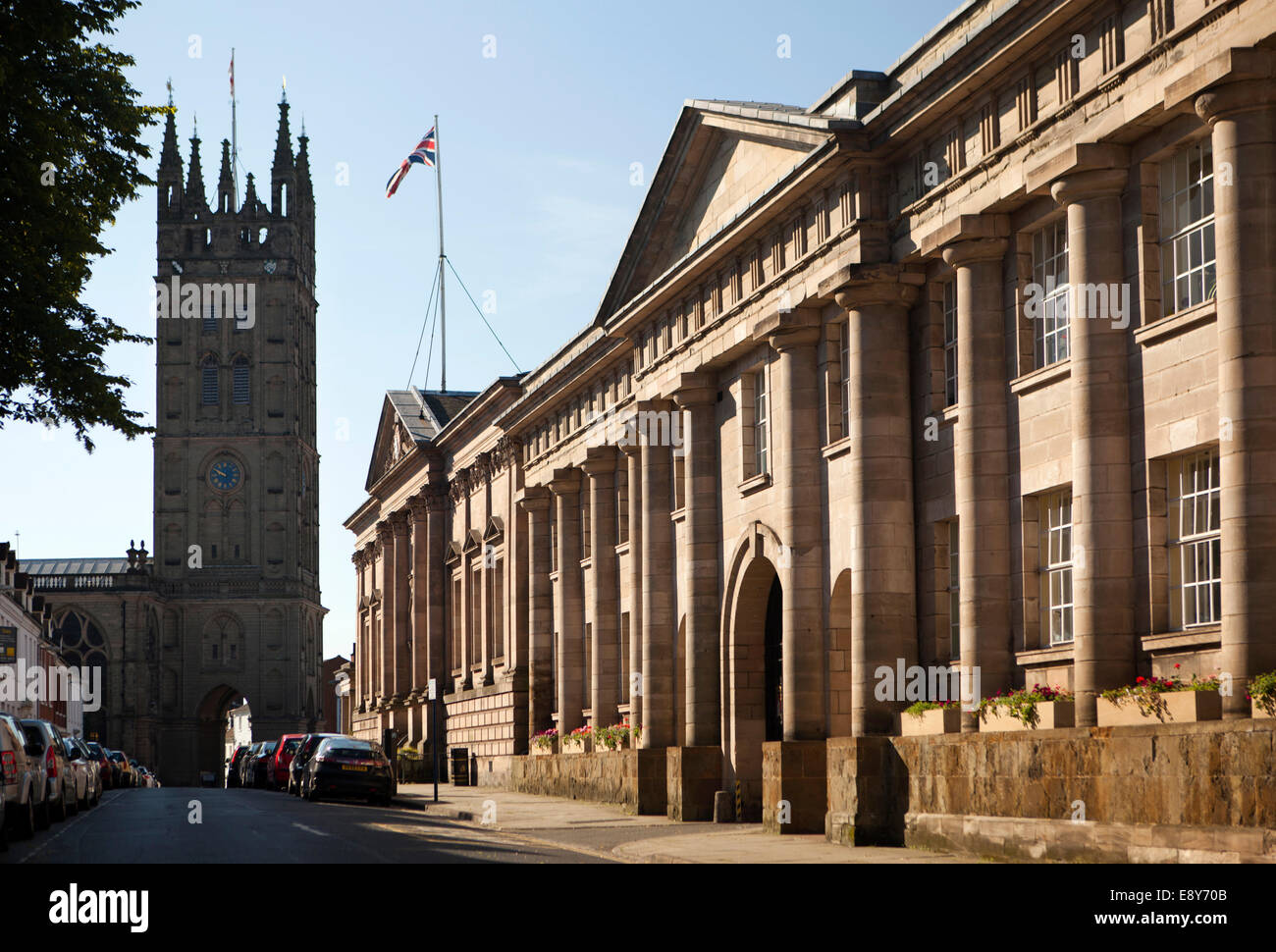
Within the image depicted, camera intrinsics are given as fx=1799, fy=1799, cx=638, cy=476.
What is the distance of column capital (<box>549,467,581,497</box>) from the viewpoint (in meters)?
45.1

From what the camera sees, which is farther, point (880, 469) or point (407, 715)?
point (407, 715)

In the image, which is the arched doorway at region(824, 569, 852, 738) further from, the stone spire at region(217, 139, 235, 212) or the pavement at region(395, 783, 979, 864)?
the stone spire at region(217, 139, 235, 212)

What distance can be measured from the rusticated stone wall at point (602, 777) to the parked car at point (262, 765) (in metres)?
15.9

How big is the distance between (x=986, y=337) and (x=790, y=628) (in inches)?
288

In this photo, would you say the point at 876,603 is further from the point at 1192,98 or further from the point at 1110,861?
the point at 1192,98

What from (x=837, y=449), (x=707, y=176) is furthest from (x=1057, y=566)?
(x=707, y=176)

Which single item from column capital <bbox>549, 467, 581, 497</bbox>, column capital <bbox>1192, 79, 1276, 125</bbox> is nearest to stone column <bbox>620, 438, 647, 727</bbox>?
column capital <bbox>549, 467, 581, 497</bbox>

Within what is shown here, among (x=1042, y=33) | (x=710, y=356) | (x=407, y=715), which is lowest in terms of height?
(x=407, y=715)

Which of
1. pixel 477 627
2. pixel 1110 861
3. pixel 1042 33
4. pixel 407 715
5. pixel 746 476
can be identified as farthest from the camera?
pixel 407 715

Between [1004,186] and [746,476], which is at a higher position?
[1004,186]

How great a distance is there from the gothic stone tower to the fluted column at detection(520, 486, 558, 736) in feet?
293

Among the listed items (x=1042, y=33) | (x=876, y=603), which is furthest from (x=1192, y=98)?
(x=876, y=603)
